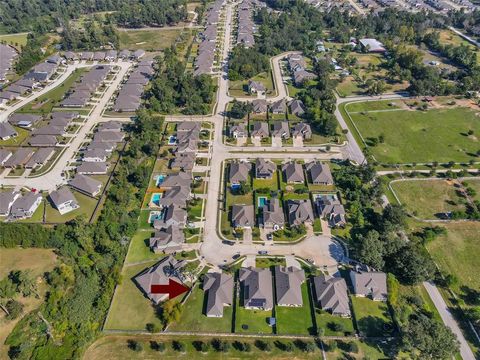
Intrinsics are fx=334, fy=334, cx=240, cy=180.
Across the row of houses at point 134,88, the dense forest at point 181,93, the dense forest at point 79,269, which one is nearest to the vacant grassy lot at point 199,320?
the dense forest at point 79,269

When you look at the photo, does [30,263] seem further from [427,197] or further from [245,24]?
[245,24]

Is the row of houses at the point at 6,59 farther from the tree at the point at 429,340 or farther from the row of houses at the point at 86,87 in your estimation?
the tree at the point at 429,340

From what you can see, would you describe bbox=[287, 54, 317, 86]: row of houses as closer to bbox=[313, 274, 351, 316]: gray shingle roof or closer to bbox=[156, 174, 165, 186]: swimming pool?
bbox=[156, 174, 165, 186]: swimming pool

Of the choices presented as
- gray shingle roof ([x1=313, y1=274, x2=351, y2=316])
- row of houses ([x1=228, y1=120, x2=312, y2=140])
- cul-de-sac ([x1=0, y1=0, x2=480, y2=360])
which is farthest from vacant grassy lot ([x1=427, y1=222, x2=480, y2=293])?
row of houses ([x1=228, y1=120, x2=312, y2=140])

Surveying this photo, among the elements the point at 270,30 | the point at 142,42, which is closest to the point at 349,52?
the point at 270,30

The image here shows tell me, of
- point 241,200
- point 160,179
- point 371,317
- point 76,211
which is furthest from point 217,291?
point 76,211

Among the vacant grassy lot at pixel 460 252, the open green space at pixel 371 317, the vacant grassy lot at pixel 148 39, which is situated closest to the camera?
the open green space at pixel 371 317
